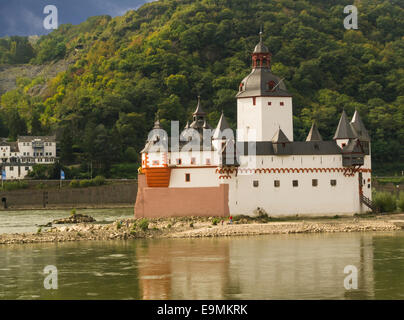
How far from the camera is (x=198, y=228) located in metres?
59.9

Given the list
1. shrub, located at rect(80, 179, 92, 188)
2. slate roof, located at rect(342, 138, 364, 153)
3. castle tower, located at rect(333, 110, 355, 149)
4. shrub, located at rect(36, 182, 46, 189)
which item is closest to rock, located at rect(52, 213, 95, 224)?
castle tower, located at rect(333, 110, 355, 149)

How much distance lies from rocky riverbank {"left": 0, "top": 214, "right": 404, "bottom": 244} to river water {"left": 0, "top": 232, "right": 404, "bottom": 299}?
74.1 inches

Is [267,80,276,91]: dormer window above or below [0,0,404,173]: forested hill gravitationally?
below

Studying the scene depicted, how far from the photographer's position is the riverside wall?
4237 inches

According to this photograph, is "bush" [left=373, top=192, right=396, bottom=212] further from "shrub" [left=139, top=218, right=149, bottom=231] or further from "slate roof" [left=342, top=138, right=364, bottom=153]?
"shrub" [left=139, top=218, right=149, bottom=231]

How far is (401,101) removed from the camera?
443ft

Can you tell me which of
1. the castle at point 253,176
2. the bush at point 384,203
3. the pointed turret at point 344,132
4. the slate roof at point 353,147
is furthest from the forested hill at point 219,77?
the castle at point 253,176

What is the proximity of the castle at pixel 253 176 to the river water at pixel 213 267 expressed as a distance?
26.9ft

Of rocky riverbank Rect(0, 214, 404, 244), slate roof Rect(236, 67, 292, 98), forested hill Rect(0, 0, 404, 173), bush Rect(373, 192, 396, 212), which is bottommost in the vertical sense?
rocky riverbank Rect(0, 214, 404, 244)

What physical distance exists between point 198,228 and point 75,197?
167 ft

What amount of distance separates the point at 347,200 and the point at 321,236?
10.8 m

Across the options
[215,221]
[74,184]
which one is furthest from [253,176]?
[74,184]

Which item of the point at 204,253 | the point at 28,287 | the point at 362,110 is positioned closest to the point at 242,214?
the point at 204,253

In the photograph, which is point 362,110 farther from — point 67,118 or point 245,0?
point 245,0
